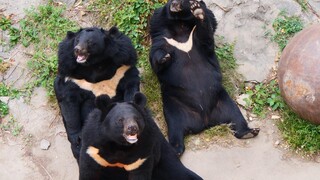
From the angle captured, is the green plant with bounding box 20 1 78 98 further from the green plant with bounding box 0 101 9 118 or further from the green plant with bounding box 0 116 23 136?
the green plant with bounding box 0 116 23 136

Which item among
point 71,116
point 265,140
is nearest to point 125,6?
point 71,116

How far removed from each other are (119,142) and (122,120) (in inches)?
7.0

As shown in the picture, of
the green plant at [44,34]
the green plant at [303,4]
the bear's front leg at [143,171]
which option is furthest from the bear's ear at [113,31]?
the green plant at [303,4]

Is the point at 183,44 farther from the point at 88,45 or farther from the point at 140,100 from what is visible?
the point at 140,100

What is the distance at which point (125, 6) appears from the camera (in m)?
7.13

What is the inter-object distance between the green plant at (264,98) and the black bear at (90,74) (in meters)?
1.26

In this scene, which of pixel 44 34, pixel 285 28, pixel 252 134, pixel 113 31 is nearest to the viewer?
pixel 113 31

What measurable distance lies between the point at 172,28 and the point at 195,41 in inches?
10.4

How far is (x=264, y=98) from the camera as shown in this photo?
6.66 m

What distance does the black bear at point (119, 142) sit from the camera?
4.79 meters

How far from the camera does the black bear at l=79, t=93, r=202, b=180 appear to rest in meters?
4.79

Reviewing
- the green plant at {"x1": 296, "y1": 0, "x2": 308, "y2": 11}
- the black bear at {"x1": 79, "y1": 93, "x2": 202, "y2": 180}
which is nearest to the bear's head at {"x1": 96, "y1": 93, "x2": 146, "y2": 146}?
the black bear at {"x1": 79, "y1": 93, "x2": 202, "y2": 180}

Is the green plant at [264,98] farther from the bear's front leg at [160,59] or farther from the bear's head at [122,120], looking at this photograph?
the bear's head at [122,120]

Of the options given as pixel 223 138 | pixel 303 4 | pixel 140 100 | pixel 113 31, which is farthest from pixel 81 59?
pixel 303 4
